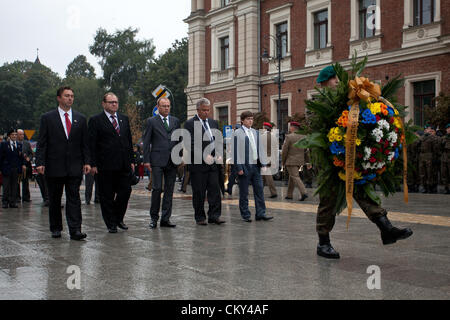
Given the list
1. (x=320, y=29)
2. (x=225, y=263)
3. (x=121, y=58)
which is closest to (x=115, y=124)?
(x=225, y=263)

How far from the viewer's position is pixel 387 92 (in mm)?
5766

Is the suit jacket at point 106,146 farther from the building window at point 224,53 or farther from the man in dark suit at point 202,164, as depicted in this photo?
the building window at point 224,53

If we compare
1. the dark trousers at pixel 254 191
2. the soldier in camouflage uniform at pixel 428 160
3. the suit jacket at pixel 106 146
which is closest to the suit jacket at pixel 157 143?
the suit jacket at pixel 106 146

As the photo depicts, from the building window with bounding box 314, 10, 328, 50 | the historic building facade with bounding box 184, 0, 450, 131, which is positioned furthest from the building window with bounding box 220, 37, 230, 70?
the building window with bounding box 314, 10, 328, 50

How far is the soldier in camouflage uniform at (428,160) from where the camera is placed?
1567 centimetres

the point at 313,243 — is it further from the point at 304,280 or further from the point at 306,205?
the point at 306,205

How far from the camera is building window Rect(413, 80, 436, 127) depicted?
23078 millimetres

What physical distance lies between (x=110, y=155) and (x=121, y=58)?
6467 centimetres

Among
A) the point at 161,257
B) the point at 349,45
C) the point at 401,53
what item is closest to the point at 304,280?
the point at 161,257

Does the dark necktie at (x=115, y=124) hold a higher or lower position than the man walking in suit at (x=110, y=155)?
higher

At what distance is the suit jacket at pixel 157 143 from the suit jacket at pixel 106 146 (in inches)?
18.4

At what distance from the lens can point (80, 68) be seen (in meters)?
110

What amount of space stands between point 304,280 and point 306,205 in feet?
24.3
